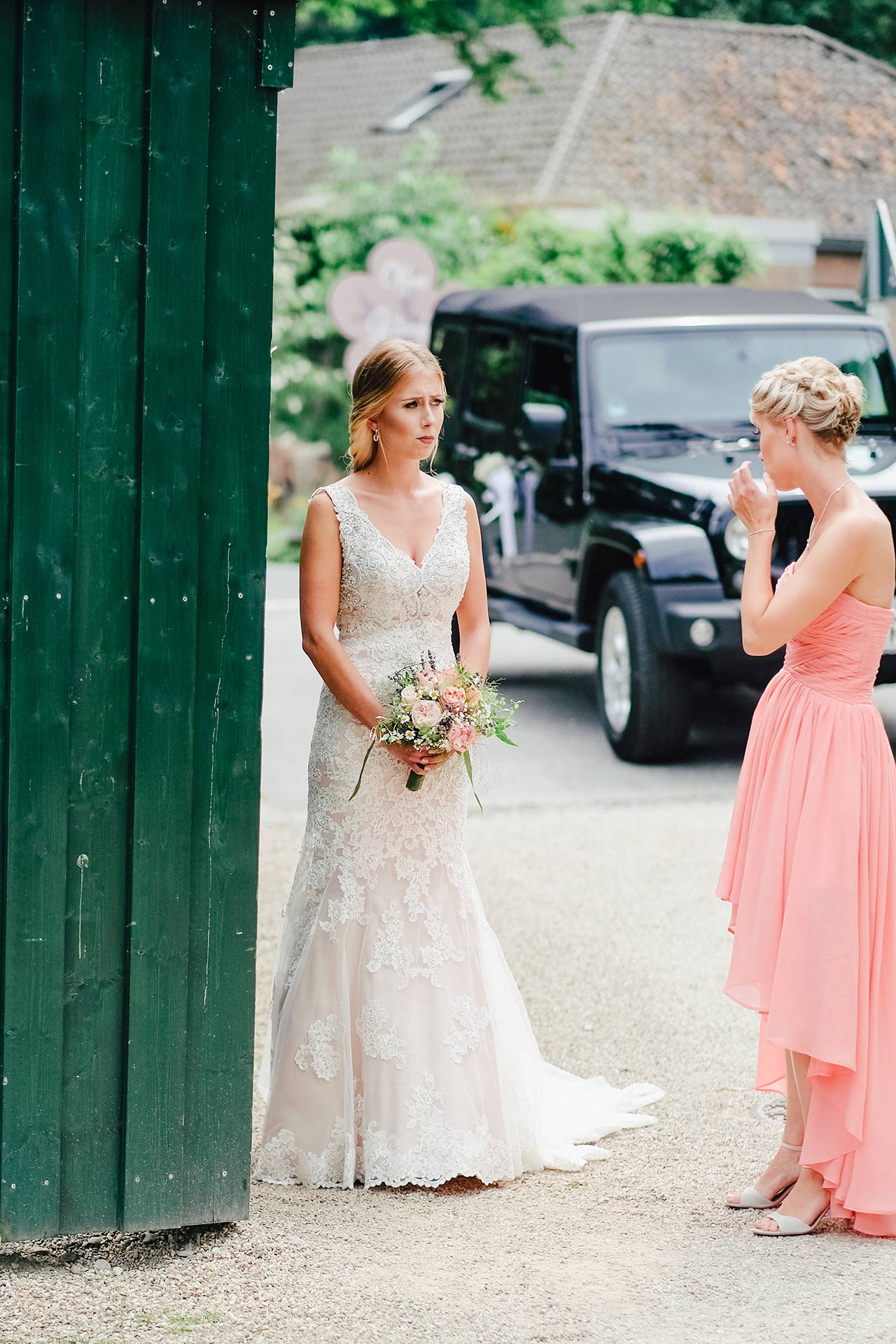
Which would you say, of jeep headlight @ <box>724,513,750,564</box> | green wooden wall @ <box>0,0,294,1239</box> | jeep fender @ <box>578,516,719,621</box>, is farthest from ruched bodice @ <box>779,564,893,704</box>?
jeep fender @ <box>578,516,719,621</box>

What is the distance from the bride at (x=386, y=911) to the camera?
4.17 meters

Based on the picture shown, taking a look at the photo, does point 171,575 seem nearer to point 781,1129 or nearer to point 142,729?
point 142,729

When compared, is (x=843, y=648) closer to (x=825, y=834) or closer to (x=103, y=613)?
(x=825, y=834)

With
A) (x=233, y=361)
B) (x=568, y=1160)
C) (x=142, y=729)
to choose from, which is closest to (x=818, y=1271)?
(x=568, y=1160)

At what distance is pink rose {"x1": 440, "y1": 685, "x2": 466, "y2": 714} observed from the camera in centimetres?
408

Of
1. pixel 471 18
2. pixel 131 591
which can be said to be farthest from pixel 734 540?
pixel 131 591

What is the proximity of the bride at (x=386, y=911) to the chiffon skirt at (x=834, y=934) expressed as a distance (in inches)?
27.0

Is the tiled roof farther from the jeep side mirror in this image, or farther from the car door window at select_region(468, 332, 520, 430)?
the jeep side mirror

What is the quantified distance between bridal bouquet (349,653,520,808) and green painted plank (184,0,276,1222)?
49cm

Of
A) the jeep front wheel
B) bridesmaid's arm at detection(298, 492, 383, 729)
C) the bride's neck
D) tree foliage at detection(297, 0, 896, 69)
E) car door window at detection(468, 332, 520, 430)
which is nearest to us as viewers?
bridesmaid's arm at detection(298, 492, 383, 729)

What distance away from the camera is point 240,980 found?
3668mm

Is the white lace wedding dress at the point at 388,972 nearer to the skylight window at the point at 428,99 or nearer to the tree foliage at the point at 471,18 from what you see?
the tree foliage at the point at 471,18

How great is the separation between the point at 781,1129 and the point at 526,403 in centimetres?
665

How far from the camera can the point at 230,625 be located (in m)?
3.61
